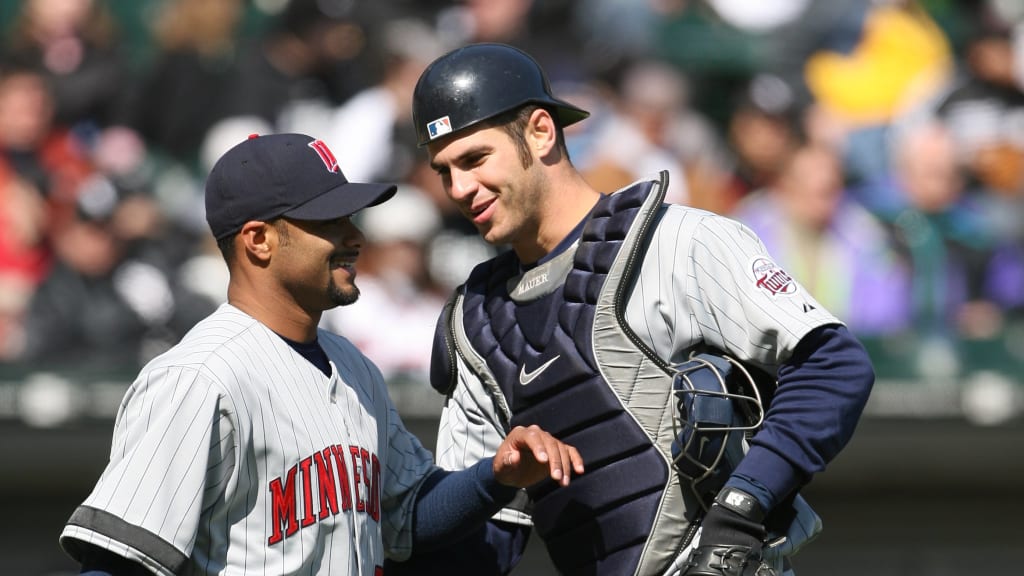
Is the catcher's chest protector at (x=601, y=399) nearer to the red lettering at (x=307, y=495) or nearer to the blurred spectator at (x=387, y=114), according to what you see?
the red lettering at (x=307, y=495)

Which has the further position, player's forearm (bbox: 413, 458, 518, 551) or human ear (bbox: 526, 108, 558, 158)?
human ear (bbox: 526, 108, 558, 158)

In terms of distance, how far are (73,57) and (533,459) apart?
4808 mm

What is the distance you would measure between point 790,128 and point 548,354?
423 centimetres

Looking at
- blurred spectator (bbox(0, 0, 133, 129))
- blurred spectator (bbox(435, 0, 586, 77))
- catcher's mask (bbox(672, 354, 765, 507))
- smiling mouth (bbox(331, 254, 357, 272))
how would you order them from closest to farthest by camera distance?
catcher's mask (bbox(672, 354, 765, 507)), smiling mouth (bbox(331, 254, 357, 272)), blurred spectator (bbox(0, 0, 133, 129)), blurred spectator (bbox(435, 0, 586, 77))

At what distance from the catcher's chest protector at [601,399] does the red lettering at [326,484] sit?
1.48 ft

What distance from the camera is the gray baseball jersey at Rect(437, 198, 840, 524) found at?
2373 mm

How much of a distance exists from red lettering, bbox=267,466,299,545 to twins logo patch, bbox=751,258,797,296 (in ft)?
2.85

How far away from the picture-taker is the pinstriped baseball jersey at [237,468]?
6.97ft

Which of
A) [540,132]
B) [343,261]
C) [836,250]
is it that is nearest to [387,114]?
[836,250]

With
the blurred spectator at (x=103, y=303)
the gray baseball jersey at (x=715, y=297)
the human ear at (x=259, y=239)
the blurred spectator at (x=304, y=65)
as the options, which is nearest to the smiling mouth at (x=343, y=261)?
the human ear at (x=259, y=239)

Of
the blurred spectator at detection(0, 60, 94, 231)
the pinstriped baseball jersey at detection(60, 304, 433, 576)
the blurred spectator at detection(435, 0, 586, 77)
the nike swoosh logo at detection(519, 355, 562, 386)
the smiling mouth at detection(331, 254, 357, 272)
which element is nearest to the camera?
the pinstriped baseball jersey at detection(60, 304, 433, 576)

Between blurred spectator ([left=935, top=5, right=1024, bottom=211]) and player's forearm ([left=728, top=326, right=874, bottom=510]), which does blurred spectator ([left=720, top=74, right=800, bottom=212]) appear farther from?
player's forearm ([left=728, top=326, right=874, bottom=510])

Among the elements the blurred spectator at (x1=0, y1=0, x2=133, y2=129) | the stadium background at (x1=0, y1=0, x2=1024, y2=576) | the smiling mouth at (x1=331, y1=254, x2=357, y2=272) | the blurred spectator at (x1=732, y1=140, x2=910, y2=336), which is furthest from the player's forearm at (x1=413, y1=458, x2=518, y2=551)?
the blurred spectator at (x1=0, y1=0, x2=133, y2=129)

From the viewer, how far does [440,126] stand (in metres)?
2.66
